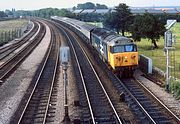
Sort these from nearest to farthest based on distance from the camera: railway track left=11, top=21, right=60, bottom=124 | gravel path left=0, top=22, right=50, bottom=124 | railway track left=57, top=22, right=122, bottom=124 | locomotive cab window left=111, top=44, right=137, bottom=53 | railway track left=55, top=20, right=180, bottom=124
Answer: railway track left=55, top=20, right=180, bottom=124, railway track left=57, top=22, right=122, bottom=124, railway track left=11, top=21, right=60, bottom=124, gravel path left=0, top=22, right=50, bottom=124, locomotive cab window left=111, top=44, right=137, bottom=53

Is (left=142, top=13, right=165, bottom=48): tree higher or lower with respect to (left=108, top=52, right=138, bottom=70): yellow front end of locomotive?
higher

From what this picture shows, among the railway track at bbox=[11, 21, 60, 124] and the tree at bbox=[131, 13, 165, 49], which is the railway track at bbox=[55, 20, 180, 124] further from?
the tree at bbox=[131, 13, 165, 49]

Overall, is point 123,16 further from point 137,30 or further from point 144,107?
point 144,107

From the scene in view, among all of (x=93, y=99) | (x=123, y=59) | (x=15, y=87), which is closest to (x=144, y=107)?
(x=93, y=99)

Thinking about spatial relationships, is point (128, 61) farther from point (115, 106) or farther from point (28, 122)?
point (28, 122)

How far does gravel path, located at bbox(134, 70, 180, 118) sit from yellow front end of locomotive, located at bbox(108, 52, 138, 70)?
1346 mm

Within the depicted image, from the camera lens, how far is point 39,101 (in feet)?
68.4

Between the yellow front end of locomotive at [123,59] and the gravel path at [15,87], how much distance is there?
20.5 ft

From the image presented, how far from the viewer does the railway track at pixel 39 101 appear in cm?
1761

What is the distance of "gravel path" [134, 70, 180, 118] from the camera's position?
741 inches

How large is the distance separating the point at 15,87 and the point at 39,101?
4685 millimetres

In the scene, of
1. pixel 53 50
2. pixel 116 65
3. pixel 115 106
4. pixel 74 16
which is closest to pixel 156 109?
pixel 115 106

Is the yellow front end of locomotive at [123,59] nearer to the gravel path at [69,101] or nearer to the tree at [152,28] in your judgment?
the gravel path at [69,101]

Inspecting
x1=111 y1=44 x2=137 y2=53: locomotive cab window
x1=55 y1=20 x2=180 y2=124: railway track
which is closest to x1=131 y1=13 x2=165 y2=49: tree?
x1=111 y1=44 x2=137 y2=53: locomotive cab window
